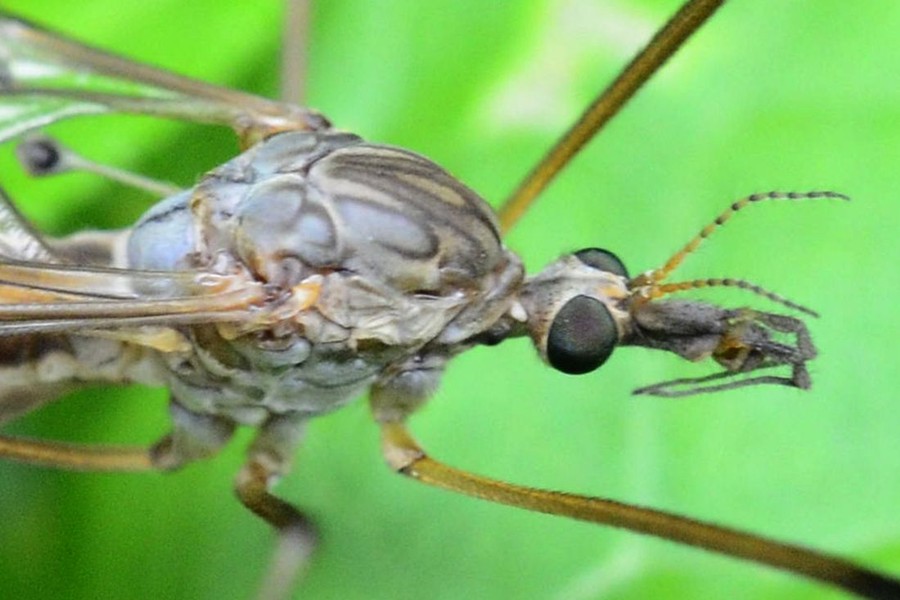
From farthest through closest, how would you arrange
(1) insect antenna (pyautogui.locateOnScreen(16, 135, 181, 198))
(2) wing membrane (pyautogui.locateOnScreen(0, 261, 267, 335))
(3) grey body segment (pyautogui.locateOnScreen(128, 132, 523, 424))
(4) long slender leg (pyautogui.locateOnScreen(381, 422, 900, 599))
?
(1) insect antenna (pyautogui.locateOnScreen(16, 135, 181, 198)) → (3) grey body segment (pyautogui.locateOnScreen(128, 132, 523, 424)) → (2) wing membrane (pyautogui.locateOnScreen(0, 261, 267, 335)) → (4) long slender leg (pyautogui.locateOnScreen(381, 422, 900, 599))

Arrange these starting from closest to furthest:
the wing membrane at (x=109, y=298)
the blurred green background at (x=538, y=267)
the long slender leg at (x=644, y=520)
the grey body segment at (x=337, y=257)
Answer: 1. the long slender leg at (x=644, y=520)
2. the wing membrane at (x=109, y=298)
3. the grey body segment at (x=337, y=257)
4. the blurred green background at (x=538, y=267)

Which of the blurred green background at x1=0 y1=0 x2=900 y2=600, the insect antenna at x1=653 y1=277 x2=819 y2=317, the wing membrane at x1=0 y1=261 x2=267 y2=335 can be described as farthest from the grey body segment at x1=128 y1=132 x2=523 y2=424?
the blurred green background at x1=0 y1=0 x2=900 y2=600

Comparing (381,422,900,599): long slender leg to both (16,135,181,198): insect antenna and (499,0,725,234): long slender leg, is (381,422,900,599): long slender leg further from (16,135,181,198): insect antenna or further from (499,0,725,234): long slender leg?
(16,135,181,198): insect antenna

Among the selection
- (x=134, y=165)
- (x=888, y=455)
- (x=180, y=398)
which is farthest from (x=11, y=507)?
(x=888, y=455)

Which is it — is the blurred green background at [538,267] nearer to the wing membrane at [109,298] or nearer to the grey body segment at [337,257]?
the grey body segment at [337,257]

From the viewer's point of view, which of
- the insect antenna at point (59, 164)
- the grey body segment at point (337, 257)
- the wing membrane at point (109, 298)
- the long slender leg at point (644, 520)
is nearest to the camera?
the long slender leg at point (644, 520)

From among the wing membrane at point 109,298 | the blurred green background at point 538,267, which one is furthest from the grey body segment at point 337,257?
the blurred green background at point 538,267

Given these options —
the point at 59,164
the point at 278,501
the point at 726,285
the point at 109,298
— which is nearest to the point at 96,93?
the point at 59,164
